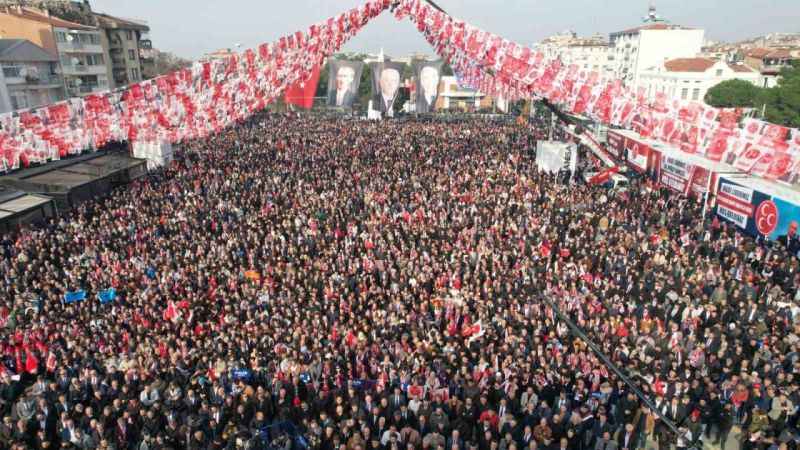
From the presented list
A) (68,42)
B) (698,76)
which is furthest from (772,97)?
(68,42)

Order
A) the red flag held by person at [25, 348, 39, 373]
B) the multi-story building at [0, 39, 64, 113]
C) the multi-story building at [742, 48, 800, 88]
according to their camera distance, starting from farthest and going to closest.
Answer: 1. the multi-story building at [742, 48, 800, 88]
2. the multi-story building at [0, 39, 64, 113]
3. the red flag held by person at [25, 348, 39, 373]

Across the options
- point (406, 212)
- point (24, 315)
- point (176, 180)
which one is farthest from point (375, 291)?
point (176, 180)

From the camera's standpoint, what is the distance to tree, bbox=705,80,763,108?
47625 mm

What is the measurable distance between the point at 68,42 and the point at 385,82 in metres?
28.8

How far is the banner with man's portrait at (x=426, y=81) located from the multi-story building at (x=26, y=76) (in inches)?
1259

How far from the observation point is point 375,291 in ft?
43.2

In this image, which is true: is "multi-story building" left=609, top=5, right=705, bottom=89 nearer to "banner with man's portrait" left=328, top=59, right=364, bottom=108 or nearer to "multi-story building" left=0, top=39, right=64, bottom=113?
"banner with man's portrait" left=328, top=59, right=364, bottom=108

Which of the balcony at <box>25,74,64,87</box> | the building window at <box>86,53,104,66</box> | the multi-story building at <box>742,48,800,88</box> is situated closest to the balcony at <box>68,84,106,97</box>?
the building window at <box>86,53,104,66</box>

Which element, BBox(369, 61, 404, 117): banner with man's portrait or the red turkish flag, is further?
the red turkish flag

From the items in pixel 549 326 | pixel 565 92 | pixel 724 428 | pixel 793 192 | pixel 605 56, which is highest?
pixel 605 56

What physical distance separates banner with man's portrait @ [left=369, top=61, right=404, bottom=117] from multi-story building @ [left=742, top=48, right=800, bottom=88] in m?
44.2

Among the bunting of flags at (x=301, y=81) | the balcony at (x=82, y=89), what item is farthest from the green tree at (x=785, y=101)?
the balcony at (x=82, y=89)

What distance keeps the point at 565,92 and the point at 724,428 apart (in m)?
11.7

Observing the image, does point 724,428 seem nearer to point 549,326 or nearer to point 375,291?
point 549,326
